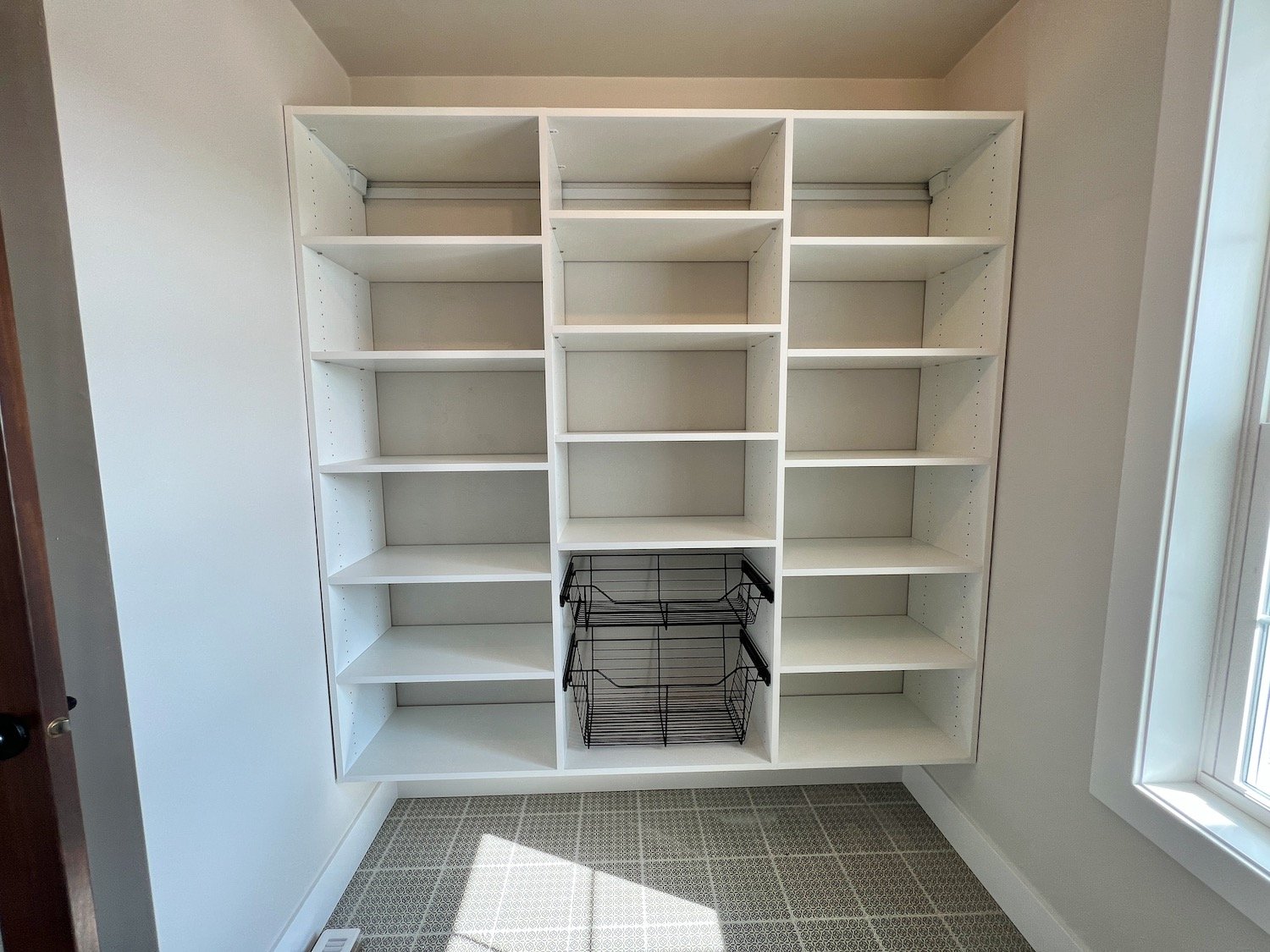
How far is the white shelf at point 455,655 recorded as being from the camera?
151cm

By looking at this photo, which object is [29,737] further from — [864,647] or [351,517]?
[864,647]

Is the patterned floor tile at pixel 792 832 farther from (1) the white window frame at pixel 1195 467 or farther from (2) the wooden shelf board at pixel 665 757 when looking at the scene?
(1) the white window frame at pixel 1195 467

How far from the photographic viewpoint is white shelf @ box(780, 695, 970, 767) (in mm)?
1598

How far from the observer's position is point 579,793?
1.88 metres

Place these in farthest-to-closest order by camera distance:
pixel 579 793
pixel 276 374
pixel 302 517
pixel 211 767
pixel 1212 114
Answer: pixel 579 793 < pixel 302 517 < pixel 276 374 < pixel 211 767 < pixel 1212 114

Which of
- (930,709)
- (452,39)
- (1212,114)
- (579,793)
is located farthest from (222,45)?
(930,709)

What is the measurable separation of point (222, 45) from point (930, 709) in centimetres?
262

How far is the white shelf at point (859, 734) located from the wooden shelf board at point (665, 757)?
0.11 metres

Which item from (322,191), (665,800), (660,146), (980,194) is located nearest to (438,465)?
(322,191)

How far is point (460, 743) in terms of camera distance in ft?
5.52

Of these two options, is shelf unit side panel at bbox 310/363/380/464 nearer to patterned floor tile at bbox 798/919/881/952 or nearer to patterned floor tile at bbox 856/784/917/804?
patterned floor tile at bbox 798/919/881/952

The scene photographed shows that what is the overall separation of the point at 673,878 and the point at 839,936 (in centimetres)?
45

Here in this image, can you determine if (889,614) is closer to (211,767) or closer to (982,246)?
(982,246)

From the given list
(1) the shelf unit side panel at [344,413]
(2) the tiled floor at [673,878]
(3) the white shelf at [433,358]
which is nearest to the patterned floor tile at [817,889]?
(2) the tiled floor at [673,878]
